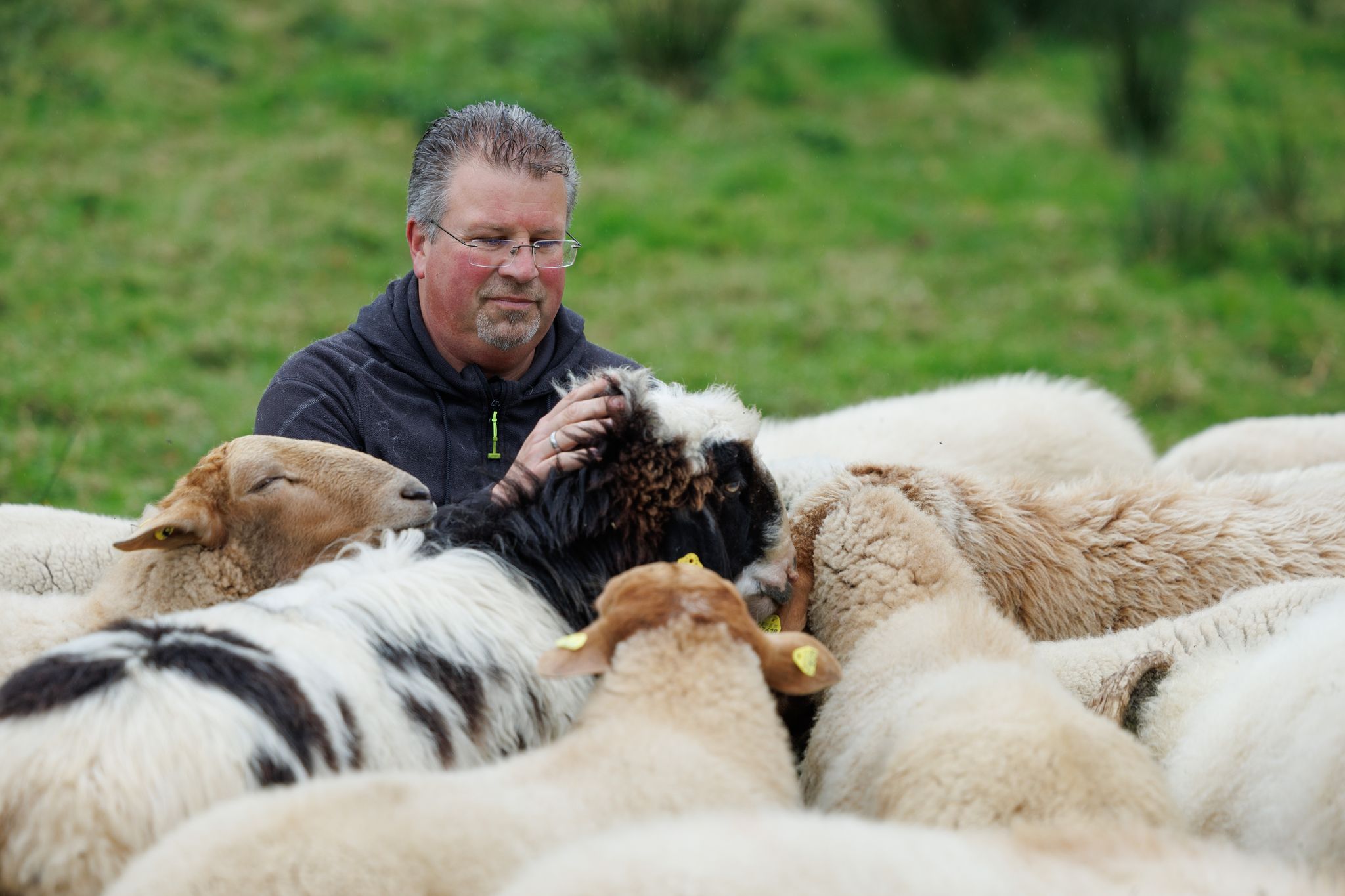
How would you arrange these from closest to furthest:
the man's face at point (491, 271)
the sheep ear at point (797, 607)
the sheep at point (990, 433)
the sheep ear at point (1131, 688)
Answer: the sheep ear at point (1131, 688)
the sheep ear at point (797, 607)
the man's face at point (491, 271)
the sheep at point (990, 433)

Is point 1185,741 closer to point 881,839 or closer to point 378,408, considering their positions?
point 881,839

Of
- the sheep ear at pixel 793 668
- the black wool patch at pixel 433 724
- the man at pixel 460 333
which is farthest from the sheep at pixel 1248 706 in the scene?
the man at pixel 460 333

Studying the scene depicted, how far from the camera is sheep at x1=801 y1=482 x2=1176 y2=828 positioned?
2.60m

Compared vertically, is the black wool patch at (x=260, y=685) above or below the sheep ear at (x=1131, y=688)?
above

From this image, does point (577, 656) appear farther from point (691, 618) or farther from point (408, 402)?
point (408, 402)

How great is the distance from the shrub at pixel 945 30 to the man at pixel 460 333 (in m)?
11.1

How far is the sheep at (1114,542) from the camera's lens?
13.6ft

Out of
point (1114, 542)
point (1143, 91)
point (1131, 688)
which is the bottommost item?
point (1131, 688)

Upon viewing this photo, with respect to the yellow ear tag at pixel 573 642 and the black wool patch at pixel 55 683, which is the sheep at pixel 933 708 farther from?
the black wool patch at pixel 55 683

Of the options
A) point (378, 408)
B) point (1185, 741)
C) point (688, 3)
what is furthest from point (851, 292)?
point (1185, 741)

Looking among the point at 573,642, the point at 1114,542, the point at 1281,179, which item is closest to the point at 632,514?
the point at 573,642

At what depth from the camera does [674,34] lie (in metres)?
13.1

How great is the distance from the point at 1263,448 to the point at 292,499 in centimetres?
431

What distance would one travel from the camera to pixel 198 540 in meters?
3.54
